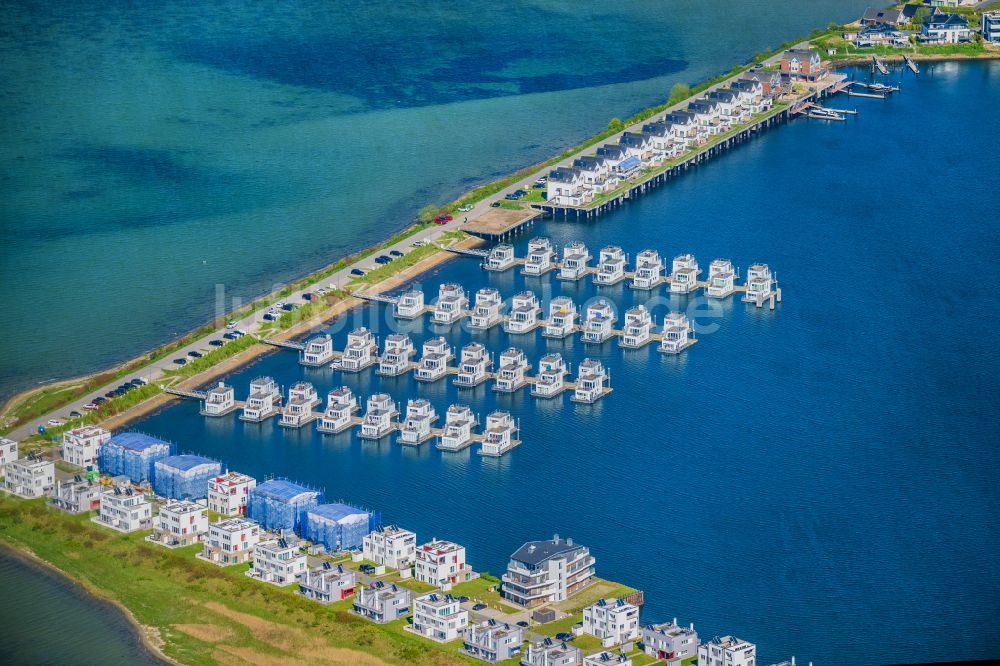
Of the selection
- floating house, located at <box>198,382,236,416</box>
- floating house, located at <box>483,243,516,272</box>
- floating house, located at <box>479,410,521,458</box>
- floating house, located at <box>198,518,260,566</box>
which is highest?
floating house, located at <box>483,243,516,272</box>

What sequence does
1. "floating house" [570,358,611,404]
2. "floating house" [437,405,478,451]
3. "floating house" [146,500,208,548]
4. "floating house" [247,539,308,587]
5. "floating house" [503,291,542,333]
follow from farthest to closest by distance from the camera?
"floating house" [503,291,542,333]
"floating house" [570,358,611,404]
"floating house" [437,405,478,451]
"floating house" [146,500,208,548]
"floating house" [247,539,308,587]

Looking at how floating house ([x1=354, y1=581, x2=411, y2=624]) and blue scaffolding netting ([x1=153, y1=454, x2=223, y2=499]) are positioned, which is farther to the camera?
blue scaffolding netting ([x1=153, y1=454, x2=223, y2=499])

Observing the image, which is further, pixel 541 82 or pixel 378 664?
pixel 541 82

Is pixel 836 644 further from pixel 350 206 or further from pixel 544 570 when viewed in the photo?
pixel 350 206

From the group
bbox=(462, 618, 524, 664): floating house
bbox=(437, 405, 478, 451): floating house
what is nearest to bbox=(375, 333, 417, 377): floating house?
bbox=(437, 405, 478, 451): floating house

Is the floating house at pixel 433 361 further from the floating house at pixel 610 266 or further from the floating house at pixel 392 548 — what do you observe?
the floating house at pixel 392 548

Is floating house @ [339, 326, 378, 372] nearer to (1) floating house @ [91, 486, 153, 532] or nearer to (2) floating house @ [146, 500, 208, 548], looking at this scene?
(1) floating house @ [91, 486, 153, 532]

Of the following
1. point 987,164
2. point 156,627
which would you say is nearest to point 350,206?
point 987,164
